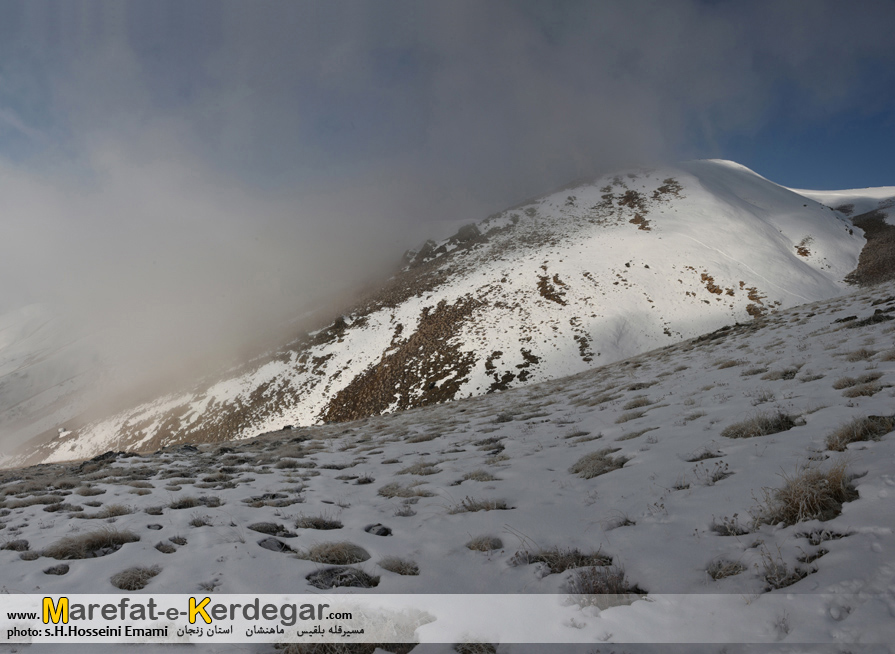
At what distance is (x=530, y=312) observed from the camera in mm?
32500

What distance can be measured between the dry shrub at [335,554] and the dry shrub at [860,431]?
5319mm

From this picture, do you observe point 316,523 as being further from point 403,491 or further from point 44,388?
point 44,388

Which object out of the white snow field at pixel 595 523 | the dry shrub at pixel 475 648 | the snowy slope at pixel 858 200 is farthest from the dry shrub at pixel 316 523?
the snowy slope at pixel 858 200

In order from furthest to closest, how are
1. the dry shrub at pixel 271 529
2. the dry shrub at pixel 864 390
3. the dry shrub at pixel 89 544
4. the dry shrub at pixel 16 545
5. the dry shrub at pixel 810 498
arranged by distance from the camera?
the dry shrub at pixel 864 390 → the dry shrub at pixel 271 529 → the dry shrub at pixel 16 545 → the dry shrub at pixel 89 544 → the dry shrub at pixel 810 498

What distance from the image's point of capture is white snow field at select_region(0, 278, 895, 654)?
8.34ft

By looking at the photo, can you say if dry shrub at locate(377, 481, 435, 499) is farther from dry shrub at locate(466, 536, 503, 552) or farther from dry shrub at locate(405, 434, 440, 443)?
dry shrub at locate(405, 434, 440, 443)

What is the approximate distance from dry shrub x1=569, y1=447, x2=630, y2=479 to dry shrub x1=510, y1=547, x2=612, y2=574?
2.14 m

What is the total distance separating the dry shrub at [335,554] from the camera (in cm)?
397

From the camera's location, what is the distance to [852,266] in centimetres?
3559

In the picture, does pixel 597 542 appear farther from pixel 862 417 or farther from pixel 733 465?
pixel 862 417

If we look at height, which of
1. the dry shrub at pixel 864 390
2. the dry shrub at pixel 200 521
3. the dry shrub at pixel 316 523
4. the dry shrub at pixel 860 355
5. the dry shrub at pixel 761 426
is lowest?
the dry shrub at pixel 316 523

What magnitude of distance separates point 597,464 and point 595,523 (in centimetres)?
180

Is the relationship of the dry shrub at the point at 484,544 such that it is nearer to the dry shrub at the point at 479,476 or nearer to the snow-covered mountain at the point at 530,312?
the dry shrub at the point at 479,476

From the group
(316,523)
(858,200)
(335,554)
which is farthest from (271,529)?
(858,200)
